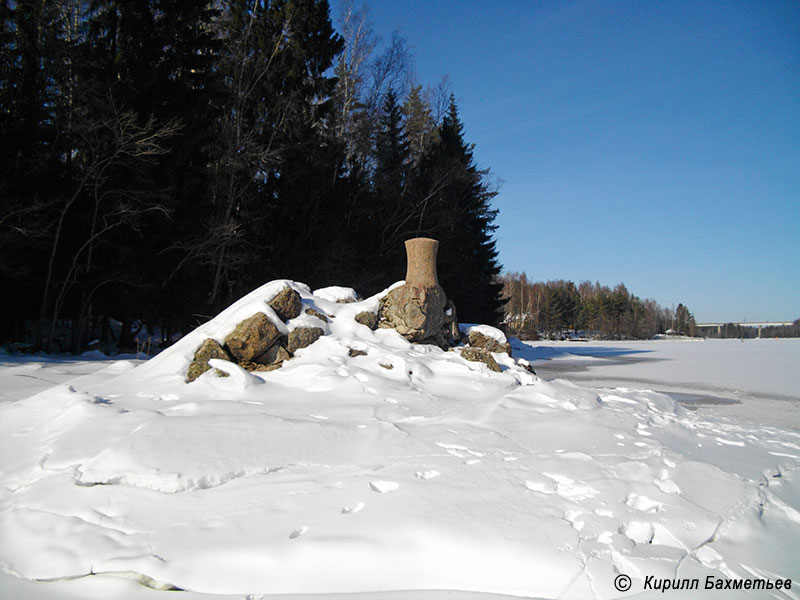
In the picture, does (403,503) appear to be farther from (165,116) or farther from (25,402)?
(165,116)

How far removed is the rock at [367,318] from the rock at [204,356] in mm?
2206

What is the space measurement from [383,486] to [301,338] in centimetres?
377

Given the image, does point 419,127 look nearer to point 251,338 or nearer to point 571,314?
point 251,338

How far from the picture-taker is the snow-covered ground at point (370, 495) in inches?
84.0

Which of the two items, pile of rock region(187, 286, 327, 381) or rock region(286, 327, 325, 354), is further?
rock region(286, 327, 325, 354)

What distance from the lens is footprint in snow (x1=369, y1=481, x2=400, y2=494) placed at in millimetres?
2889

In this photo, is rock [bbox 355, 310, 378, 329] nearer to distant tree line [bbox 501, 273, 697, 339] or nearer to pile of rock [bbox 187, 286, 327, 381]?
pile of rock [bbox 187, 286, 327, 381]

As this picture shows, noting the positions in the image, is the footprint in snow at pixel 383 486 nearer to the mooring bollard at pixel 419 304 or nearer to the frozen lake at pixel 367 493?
the frozen lake at pixel 367 493

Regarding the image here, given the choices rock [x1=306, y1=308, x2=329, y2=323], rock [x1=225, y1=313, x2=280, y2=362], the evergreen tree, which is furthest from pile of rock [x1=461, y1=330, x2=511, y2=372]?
the evergreen tree

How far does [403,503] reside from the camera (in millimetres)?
2705

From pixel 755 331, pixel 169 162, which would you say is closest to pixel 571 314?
pixel 755 331

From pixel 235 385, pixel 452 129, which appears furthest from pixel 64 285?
pixel 452 129

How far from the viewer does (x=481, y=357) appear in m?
7.01

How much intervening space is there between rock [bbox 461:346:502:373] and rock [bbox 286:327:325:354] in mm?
2284
